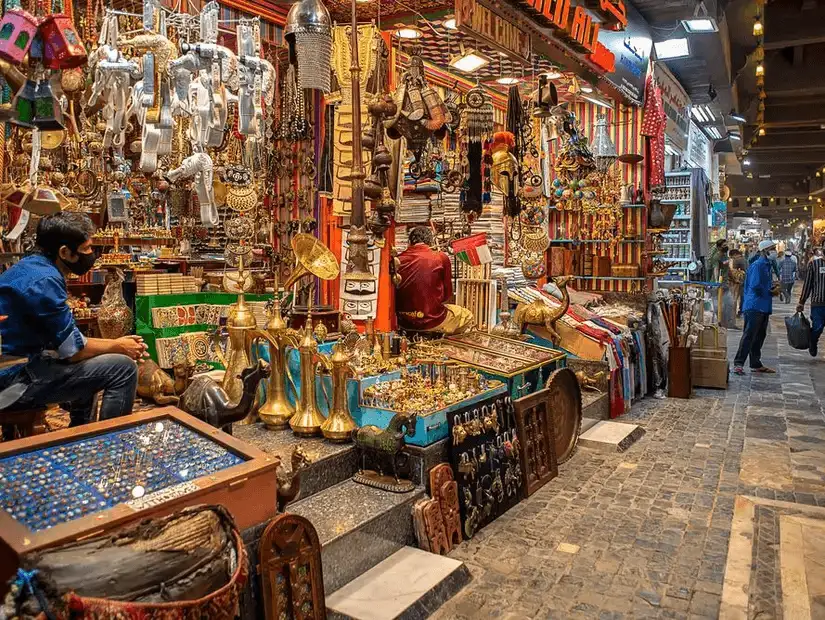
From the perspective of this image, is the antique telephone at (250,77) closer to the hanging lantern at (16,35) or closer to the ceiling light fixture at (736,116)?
the hanging lantern at (16,35)

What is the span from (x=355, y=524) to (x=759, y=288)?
7.57 meters

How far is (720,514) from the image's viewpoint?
3875 mm

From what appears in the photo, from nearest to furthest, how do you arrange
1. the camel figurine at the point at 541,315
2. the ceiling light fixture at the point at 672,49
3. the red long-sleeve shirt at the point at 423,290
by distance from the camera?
the red long-sleeve shirt at the point at 423,290, the camel figurine at the point at 541,315, the ceiling light fixture at the point at 672,49

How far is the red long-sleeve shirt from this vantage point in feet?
17.4

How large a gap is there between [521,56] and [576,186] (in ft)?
8.10

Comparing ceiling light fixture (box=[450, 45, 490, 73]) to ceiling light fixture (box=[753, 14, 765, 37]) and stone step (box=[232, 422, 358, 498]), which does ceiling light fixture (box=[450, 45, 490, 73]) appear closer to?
stone step (box=[232, 422, 358, 498])

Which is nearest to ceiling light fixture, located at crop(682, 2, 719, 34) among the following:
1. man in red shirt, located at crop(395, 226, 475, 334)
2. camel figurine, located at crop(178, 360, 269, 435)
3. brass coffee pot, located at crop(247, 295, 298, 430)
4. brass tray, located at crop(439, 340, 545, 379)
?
man in red shirt, located at crop(395, 226, 475, 334)

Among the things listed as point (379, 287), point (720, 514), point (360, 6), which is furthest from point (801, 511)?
point (360, 6)

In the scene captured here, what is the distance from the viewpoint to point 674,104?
1055cm

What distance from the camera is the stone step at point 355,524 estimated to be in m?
2.73

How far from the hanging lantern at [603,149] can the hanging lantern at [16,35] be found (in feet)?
24.4

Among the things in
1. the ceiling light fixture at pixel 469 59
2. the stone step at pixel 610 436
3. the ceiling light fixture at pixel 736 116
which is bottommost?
the stone step at pixel 610 436

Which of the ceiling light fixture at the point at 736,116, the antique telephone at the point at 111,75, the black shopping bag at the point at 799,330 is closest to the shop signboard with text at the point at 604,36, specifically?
the antique telephone at the point at 111,75

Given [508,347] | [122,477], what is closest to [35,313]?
[122,477]
